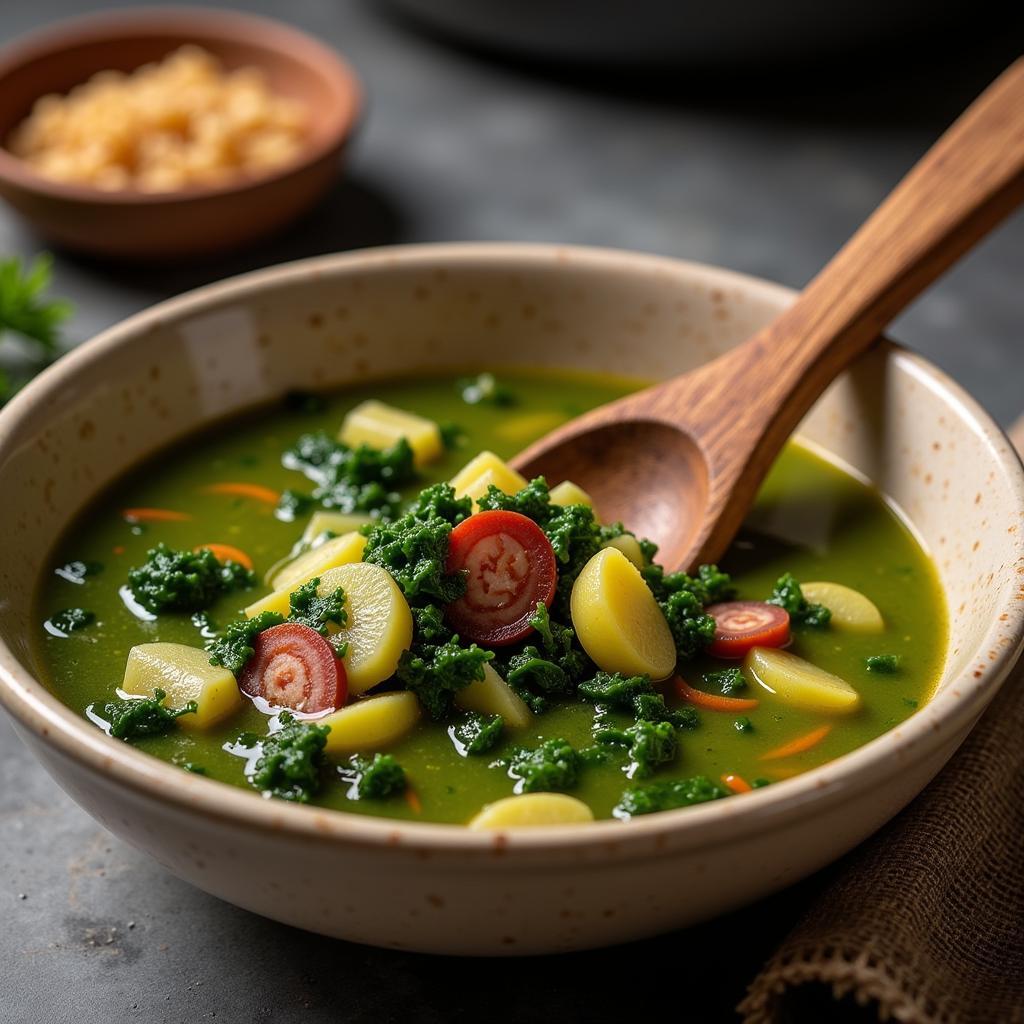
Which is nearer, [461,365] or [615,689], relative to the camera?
A: [615,689]

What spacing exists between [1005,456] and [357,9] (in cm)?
527

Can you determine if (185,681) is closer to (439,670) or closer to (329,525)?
(439,670)

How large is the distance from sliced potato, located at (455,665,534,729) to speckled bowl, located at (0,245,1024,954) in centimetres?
49

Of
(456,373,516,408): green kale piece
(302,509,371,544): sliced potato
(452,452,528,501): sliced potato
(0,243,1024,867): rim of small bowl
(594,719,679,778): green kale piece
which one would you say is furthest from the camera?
(456,373,516,408): green kale piece

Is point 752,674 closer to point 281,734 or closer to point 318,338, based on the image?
point 281,734

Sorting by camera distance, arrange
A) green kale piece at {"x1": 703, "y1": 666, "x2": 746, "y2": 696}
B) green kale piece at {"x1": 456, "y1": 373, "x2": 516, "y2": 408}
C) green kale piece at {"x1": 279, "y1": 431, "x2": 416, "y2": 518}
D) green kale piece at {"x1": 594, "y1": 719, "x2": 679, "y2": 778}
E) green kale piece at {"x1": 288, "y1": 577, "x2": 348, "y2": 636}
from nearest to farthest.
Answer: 1. green kale piece at {"x1": 594, "y1": 719, "x2": 679, "y2": 778}
2. green kale piece at {"x1": 288, "y1": 577, "x2": 348, "y2": 636}
3. green kale piece at {"x1": 703, "y1": 666, "x2": 746, "y2": 696}
4. green kale piece at {"x1": 279, "y1": 431, "x2": 416, "y2": 518}
5. green kale piece at {"x1": 456, "y1": 373, "x2": 516, "y2": 408}

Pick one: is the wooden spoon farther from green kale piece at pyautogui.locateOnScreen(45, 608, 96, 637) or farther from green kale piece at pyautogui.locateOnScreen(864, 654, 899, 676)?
green kale piece at pyautogui.locateOnScreen(45, 608, 96, 637)

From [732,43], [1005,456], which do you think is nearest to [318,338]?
[1005,456]

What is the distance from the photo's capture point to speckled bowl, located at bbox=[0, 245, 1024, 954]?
7.43 feet

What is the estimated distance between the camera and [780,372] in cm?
358

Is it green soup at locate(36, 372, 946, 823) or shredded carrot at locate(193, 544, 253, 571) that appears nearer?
green soup at locate(36, 372, 946, 823)

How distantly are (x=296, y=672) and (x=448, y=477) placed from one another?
1005 mm

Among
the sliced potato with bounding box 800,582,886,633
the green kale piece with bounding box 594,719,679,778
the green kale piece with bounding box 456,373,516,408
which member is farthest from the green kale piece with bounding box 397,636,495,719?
the green kale piece with bounding box 456,373,516,408

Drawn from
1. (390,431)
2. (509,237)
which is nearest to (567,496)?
(390,431)
